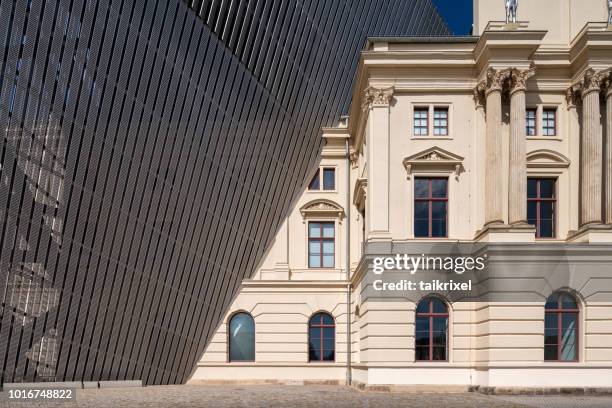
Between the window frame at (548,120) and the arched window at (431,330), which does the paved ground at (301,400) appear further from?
the window frame at (548,120)

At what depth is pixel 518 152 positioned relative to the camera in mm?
29422

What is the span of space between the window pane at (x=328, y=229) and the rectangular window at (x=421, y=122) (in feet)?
34.6

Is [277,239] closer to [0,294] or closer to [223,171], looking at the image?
[223,171]

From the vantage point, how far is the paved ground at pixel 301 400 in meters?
23.6

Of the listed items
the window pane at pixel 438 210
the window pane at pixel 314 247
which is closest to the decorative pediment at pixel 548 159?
the window pane at pixel 438 210

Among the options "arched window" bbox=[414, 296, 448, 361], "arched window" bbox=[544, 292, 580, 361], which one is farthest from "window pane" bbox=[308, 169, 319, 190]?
"arched window" bbox=[544, 292, 580, 361]

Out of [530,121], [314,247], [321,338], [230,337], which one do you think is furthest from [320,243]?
[530,121]

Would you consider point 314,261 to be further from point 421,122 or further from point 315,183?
point 421,122

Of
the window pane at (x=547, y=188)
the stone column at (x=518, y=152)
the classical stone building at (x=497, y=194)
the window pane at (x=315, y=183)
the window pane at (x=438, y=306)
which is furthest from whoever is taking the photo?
the window pane at (x=315, y=183)

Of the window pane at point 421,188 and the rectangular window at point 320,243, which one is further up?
the window pane at point 421,188

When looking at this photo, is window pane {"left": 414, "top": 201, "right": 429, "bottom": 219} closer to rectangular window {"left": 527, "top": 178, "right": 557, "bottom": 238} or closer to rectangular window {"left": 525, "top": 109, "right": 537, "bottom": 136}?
rectangular window {"left": 527, "top": 178, "right": 557, "bottom": 238}

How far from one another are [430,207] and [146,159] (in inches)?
492

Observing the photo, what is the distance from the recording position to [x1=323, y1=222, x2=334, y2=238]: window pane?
4019cm

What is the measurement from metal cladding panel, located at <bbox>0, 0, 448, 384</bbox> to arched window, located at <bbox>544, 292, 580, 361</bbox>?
15.8 meters
